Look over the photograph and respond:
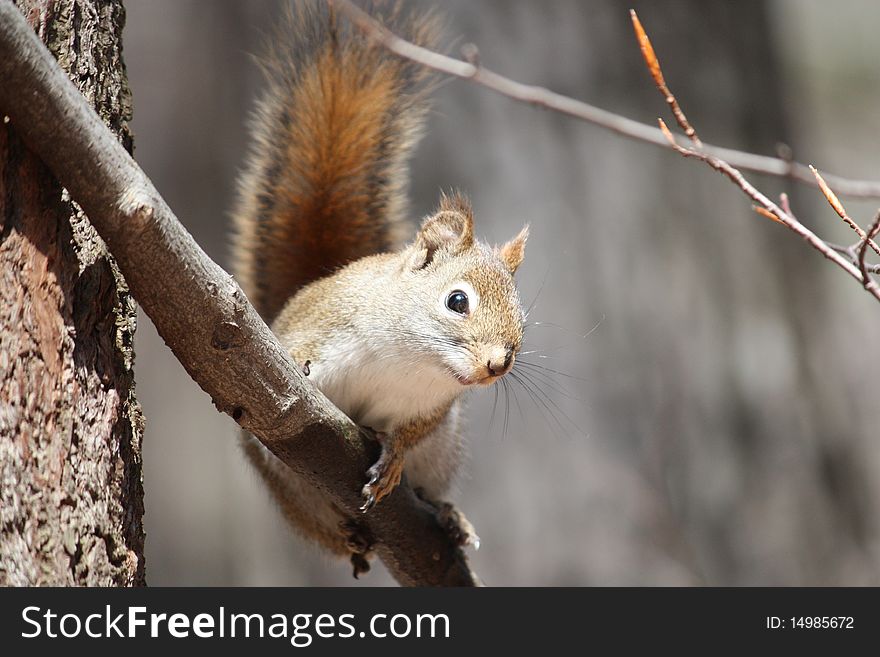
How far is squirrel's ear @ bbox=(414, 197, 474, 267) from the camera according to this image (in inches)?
64.6

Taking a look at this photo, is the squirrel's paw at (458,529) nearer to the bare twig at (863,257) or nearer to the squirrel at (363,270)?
the squirrel at (363,270)

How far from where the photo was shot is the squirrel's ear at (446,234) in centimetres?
164

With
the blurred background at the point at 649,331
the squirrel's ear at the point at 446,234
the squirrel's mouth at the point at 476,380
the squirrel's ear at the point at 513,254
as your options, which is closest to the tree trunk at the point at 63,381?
the squirrel's mouth at the point at 476,380

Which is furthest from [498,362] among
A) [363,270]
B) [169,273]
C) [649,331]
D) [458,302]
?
[649,331]

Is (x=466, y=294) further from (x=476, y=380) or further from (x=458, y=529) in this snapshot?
(x=458, y=529)

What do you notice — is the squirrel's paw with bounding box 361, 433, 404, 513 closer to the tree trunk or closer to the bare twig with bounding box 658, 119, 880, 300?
the tree trunk

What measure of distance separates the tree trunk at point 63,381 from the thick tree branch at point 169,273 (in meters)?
0.08

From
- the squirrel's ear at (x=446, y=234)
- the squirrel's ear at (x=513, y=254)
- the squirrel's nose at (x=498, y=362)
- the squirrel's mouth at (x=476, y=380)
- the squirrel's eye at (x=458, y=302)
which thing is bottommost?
the squirrel's mouth at (x=476, y=380)

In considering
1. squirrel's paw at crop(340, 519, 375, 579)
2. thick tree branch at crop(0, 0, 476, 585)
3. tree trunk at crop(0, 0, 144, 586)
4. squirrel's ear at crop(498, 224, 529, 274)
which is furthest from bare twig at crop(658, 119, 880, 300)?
squirrel's paw at crop(340, 519, 375, 579)

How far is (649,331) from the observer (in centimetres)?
268

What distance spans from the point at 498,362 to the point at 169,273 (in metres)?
0.55

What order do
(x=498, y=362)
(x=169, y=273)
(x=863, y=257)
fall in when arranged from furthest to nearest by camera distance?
1. (x=498, y=362)
2. (x=169, y=273)
3. (x=863, y=257)
